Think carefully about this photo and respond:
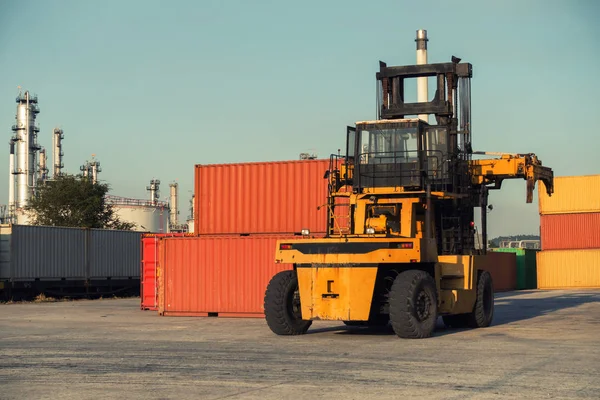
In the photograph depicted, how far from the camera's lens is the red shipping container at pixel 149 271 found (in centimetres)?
3014

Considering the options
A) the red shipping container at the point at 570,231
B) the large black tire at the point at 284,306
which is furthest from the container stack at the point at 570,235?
the large black tire at the point at 284,306

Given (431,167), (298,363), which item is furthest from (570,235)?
(298,363)

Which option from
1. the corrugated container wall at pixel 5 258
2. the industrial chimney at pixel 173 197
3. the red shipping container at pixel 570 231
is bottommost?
the corrugated container wall at pixel 5 258

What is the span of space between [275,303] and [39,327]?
7389mm

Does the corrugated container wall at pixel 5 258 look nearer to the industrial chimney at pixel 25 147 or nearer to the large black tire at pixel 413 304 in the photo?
the large black tire at pixel 413 304

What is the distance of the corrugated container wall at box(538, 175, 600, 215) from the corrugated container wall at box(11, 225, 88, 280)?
3176 cm

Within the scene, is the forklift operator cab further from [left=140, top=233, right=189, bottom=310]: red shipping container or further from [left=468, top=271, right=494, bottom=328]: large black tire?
[left=140, top=233, right=189, bottom=310]: red shipping container

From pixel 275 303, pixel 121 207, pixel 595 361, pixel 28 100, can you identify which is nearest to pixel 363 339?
pixel 275 303

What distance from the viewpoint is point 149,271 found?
30578 mm

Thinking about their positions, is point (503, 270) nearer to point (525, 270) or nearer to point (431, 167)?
point (525, 270)

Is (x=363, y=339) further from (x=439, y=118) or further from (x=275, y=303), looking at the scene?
(x=439, y=118)

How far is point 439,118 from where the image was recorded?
2061cm

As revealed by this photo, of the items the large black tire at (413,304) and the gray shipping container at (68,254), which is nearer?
the large black tire at (413,304)

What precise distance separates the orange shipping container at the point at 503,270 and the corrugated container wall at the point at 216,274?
100ft
